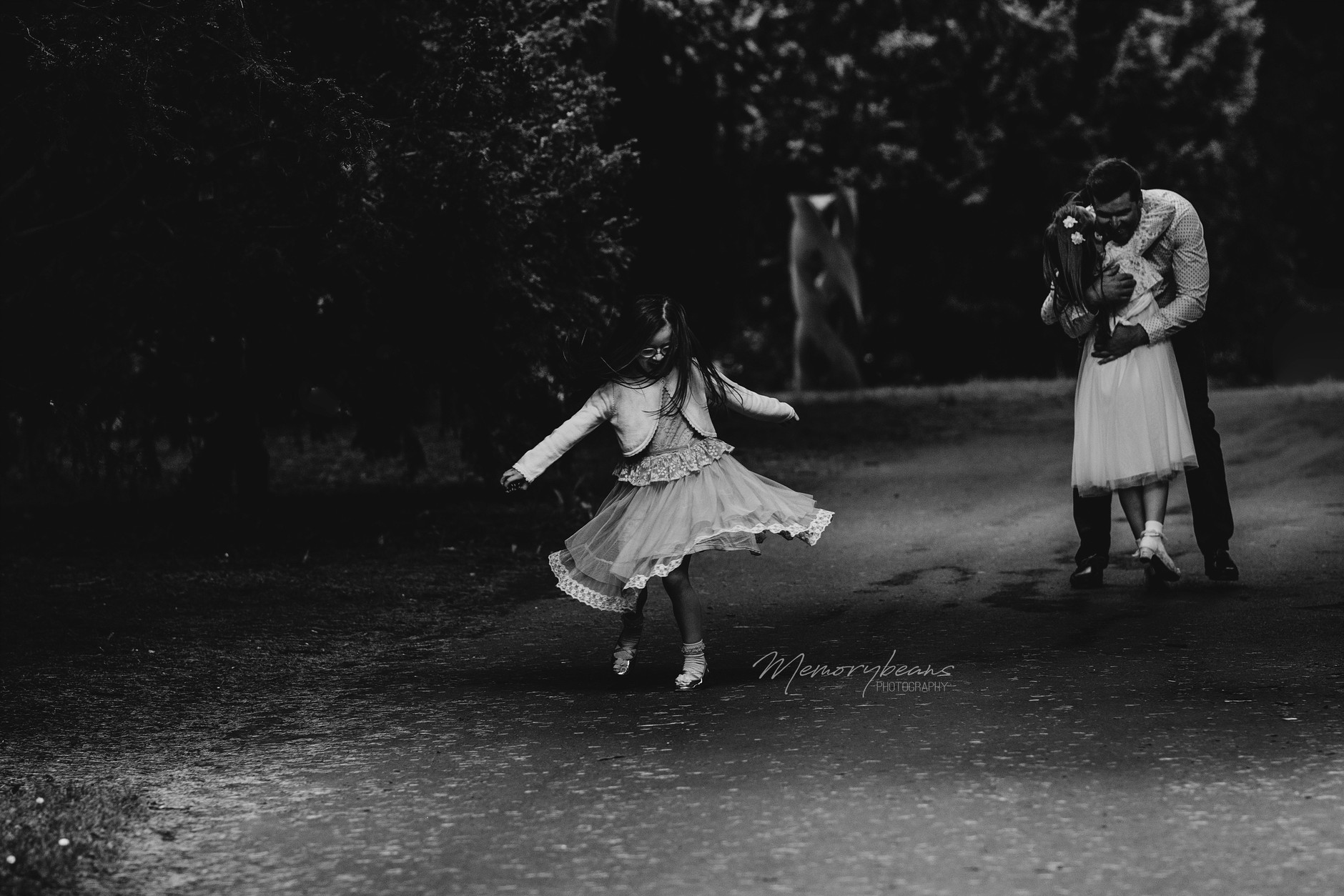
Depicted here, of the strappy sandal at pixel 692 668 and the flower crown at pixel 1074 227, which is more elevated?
the flower crown at pixel 1074 227

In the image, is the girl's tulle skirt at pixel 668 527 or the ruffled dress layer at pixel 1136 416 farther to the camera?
the ruffled dress layer at pixel 1136 416

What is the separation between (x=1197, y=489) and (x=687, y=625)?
312 cm

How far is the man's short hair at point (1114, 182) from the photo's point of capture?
846 centimetres

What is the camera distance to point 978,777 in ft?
16.8

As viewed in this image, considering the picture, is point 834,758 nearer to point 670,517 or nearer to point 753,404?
point 670,517

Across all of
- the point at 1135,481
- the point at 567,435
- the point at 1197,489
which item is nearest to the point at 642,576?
the point at 567,435

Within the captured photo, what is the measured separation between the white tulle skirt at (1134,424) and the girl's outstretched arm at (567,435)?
2.81 meters

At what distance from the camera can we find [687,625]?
6715mm

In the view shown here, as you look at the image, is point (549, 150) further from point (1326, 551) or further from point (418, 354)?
point (1326, 551)

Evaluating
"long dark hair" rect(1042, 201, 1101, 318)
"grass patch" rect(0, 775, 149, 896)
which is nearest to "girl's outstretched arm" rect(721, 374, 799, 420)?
"long dark hair" rect(1042, 201, 1101, 318)

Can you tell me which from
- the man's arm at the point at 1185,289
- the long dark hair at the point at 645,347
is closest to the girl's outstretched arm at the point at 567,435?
the long dark hair at the point at 645,347

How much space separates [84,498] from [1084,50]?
72.3ft

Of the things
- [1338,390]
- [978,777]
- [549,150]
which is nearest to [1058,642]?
[978,777]

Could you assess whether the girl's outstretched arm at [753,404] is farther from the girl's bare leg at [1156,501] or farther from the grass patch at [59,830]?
the grass patch at [59,830]
